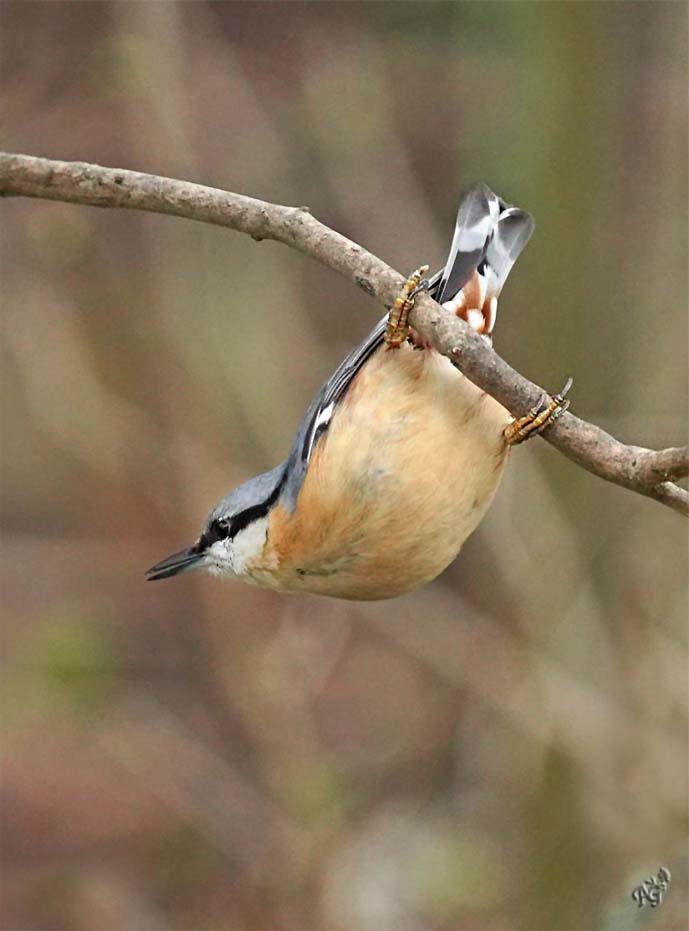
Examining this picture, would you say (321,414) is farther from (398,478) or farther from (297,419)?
(297,419)

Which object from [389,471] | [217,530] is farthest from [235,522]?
[389,471]

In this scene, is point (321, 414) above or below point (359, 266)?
below

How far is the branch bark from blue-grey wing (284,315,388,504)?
370mm

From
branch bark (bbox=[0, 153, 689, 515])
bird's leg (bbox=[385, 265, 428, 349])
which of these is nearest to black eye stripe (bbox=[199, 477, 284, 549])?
bird's leg (bbox=[385, 265, 428, 349])

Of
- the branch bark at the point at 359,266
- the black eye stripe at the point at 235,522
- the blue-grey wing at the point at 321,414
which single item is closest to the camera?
the branch bark at the point at 359,266

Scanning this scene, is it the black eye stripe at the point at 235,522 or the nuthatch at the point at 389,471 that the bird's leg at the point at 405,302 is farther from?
the black eye stripe at the point at 235,522

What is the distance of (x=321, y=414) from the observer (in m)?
2.44

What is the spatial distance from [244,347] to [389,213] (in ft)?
2.30

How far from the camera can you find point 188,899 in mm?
4590

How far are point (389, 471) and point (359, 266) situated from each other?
44 cm

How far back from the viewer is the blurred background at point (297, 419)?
383 centimetres

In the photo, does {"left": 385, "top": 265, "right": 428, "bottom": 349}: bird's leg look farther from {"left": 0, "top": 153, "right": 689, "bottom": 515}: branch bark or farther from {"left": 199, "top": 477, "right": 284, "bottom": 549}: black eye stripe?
{"left": 199, "top": 477, "right": 284, "bottom": 549}: black eye stripe

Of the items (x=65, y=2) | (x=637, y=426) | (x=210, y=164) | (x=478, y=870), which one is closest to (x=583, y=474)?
(x=637, y=426)

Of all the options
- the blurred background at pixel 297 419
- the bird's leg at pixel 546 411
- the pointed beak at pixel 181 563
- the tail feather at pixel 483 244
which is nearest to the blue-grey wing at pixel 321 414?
the tail feather at pixel 483 244
